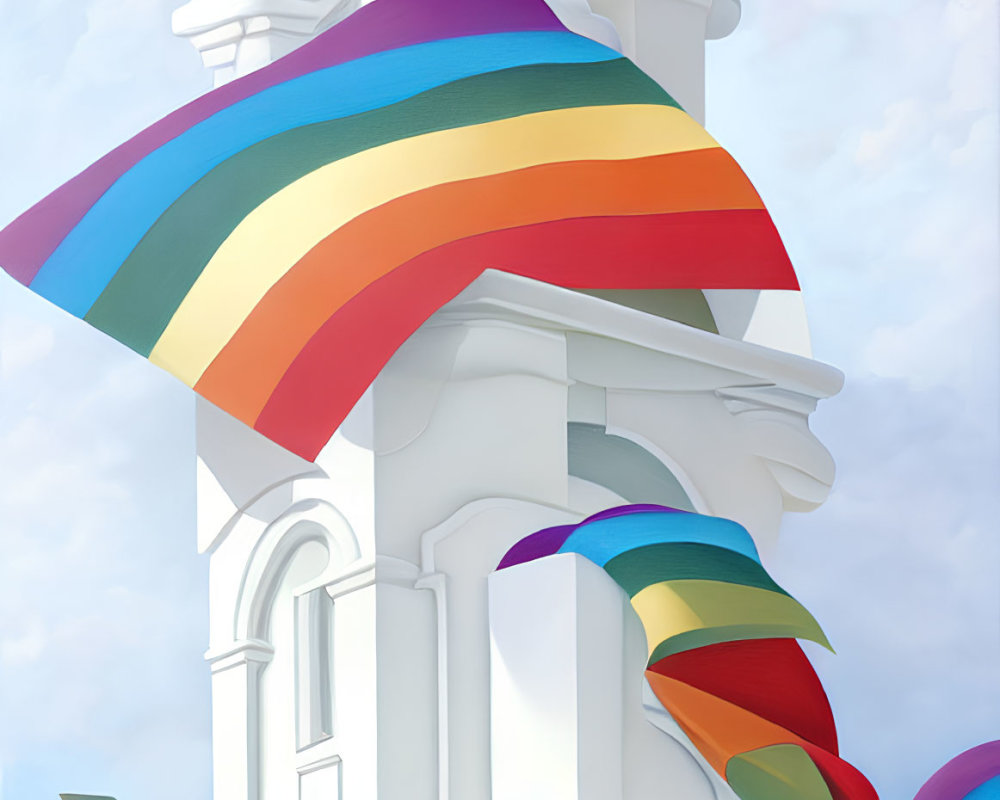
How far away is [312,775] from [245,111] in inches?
75.9

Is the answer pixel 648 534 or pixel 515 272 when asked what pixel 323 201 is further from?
pixel 648 534

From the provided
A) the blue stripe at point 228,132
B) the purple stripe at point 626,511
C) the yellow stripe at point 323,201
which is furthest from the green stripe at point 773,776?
the blue stripe at point 228,132

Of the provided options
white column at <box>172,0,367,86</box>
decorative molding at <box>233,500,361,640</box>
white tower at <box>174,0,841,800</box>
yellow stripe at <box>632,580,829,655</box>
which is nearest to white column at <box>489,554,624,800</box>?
white tower at <box>174,0,841,800</box>

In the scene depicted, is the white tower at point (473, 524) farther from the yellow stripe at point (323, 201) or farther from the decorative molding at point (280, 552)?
the yellow stripe at point (323, 201)

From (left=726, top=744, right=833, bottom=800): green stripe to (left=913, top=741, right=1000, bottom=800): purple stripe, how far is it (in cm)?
54

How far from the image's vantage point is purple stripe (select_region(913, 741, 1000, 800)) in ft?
15.2

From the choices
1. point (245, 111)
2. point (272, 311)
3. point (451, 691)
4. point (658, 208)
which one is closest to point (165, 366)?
point (272, 311)

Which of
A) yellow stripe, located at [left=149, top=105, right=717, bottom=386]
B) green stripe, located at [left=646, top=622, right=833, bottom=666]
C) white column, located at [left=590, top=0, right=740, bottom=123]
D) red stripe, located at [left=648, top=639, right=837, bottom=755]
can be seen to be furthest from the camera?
white column, located at [left=590, top=0, right=740, bottom=123]

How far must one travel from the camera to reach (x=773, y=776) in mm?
4203

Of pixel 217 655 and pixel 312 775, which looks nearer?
pixel 312 775

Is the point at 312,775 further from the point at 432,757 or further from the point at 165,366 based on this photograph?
the point at 165,366

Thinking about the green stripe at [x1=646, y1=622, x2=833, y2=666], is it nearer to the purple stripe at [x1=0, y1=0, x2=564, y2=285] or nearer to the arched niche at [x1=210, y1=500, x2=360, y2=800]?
the arched niche at [x1=210, y1=500, x2=360, y2=800]

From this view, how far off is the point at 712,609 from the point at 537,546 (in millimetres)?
503

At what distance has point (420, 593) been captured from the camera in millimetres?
4496
